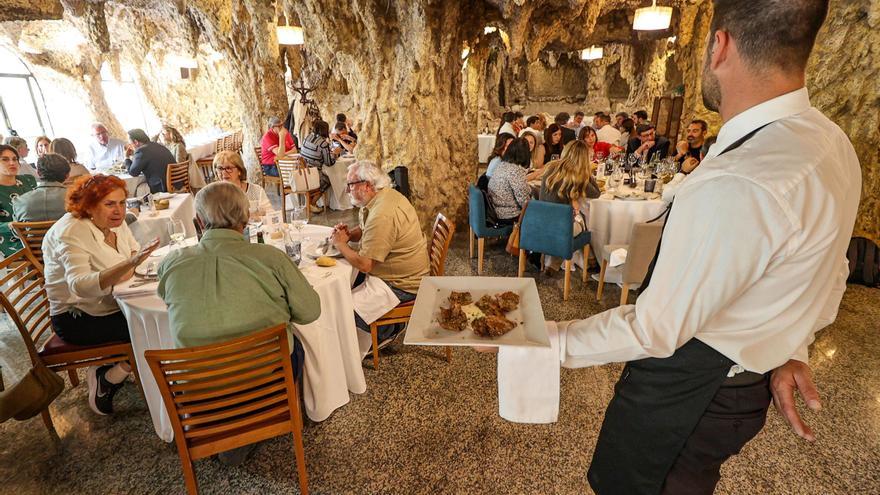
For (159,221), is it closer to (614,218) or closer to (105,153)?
(105,153)

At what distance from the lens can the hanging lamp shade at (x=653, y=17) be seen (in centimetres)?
580

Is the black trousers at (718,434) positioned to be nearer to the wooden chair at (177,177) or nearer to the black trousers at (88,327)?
the black trousers at (88,327)

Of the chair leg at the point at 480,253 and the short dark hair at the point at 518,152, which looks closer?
the short dark hair at the point at 518,152

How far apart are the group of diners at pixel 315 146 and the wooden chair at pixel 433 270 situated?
3.66 m

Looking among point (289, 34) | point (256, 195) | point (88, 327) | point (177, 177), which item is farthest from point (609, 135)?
point (88, 327)

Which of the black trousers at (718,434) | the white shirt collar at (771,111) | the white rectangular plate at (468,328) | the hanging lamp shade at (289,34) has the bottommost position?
the black trousers at (718,434)

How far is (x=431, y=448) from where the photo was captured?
2348 millimetres

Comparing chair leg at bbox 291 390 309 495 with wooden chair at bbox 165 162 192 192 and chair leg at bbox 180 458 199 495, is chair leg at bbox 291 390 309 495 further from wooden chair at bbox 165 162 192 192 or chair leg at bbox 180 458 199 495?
wooden chair at bbox 165 162 192 192

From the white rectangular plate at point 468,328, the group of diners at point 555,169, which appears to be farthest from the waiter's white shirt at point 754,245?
the group of diners at point 555,169

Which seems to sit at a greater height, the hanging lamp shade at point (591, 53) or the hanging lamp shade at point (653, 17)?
the hanging lamp shade at point (591, 53)

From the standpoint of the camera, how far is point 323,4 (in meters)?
4.94

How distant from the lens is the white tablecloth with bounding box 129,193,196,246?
3629 millimetres

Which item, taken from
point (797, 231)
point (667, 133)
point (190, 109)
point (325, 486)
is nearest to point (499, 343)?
point (797, 231)

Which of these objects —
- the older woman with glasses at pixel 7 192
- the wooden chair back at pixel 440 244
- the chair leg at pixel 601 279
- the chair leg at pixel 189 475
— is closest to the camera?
the chair leg at pixel 189 475
